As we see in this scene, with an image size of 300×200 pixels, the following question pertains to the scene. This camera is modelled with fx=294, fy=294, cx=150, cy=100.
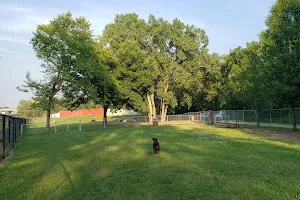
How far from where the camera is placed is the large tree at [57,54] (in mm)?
32562

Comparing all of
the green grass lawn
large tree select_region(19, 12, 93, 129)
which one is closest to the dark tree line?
large tree select_region(19, 12, 93, 129)

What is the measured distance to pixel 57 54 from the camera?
33219mm

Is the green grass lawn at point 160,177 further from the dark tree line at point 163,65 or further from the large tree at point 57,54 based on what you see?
the large tree at point 57,54

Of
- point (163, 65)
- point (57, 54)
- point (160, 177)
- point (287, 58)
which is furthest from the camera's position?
point (163, 65)

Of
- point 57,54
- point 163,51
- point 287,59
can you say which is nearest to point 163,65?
point 163,51

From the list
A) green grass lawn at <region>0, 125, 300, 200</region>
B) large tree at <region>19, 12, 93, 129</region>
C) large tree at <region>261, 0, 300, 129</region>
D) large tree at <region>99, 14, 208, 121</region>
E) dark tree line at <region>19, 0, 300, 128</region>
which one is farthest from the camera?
large tree at <region>99, 14, 208, 121</region>

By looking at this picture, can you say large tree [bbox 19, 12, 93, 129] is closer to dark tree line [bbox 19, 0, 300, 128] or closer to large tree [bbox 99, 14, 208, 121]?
dark tree line [bbox 19, 0, 300, 128]

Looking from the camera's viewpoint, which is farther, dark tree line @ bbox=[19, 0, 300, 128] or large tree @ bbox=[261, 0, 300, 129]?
dark tree line @ bbox=[19, 0, 300, 128]

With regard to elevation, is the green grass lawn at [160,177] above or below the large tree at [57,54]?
below

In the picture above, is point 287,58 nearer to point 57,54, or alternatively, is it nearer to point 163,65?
point 57,54

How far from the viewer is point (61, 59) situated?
33.4 metres

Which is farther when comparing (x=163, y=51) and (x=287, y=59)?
(x=163, y=51)

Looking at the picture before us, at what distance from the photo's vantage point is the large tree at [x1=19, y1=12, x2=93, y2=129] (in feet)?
107

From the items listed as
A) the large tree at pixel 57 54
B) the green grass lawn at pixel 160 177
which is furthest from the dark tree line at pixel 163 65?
the green grass lawn at pixel 160 177
